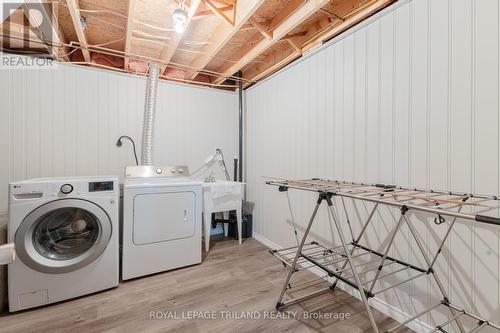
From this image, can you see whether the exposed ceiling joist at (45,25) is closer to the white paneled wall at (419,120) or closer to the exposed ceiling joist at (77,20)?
the exposed ceiling joist at (77,20)

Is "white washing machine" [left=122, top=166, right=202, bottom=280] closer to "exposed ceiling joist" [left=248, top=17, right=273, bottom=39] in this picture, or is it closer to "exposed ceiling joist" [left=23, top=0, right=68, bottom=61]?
"exposed ceiling joist" [left=23, top=0, right=68, bottom=61]

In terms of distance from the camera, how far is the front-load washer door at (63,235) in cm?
163

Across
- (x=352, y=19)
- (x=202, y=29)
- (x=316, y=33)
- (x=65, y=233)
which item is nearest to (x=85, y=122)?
(x=65, y=233)

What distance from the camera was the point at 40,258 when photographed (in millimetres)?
1662

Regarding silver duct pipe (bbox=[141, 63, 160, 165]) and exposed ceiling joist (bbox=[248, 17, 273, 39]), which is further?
silver duct pipe (bbox=[141, 63, 160, 165])

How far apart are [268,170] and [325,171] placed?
3.05 feet

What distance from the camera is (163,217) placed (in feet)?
7.12

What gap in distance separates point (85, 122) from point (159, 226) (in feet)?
4.99

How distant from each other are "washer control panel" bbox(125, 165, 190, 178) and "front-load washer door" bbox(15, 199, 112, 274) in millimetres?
731

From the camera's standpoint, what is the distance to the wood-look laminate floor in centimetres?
150

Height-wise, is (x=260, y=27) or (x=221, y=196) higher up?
(x=260, y=27)

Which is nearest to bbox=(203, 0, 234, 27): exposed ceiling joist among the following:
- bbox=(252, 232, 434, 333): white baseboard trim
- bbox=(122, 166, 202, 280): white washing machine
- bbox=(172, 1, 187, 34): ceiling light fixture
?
bbox=(172, 1, 187, 34): ceiling light fixture

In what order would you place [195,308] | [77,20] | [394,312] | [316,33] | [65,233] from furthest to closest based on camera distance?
[316,33] → [65,233] → [77,20] → [195,308] → [394,312]

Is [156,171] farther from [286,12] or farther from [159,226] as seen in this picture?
[286,12]
